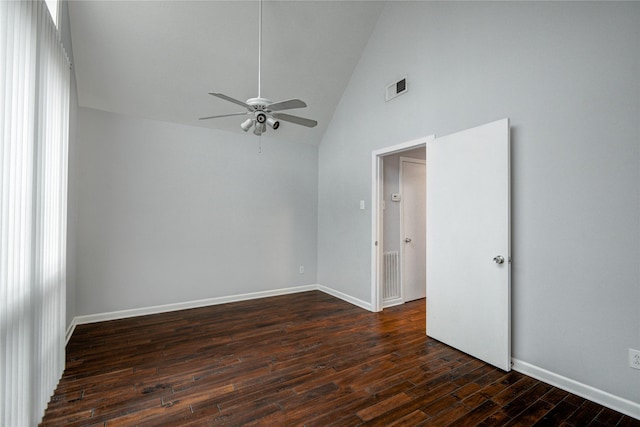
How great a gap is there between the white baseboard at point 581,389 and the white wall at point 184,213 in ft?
11.1

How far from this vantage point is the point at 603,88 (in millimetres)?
2002

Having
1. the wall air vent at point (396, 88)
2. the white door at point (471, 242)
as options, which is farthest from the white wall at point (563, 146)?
the wall air vent at point (396, 88)

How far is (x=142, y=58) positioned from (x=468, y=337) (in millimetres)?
4672

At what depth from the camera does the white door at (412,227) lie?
4480 mm

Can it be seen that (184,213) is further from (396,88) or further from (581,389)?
(581,389)

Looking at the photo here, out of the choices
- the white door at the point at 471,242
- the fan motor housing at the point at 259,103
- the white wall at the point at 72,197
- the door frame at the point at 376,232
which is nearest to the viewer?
the fan motor housing at the point at 259,103

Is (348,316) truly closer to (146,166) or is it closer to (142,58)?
(146,166)

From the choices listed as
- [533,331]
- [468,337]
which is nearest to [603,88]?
[533,331]

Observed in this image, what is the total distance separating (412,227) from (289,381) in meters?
3.11

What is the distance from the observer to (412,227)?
462 centimetres

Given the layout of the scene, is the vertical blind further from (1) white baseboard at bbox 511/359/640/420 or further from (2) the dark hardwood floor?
(1) white baseboard at bbox 511/359/640/420

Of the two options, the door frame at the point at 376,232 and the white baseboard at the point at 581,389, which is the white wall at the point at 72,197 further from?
the white baseboard at the point at 581,389

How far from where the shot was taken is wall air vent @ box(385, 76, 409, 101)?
3.53 metres

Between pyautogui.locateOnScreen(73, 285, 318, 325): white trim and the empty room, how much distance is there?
26 mm
